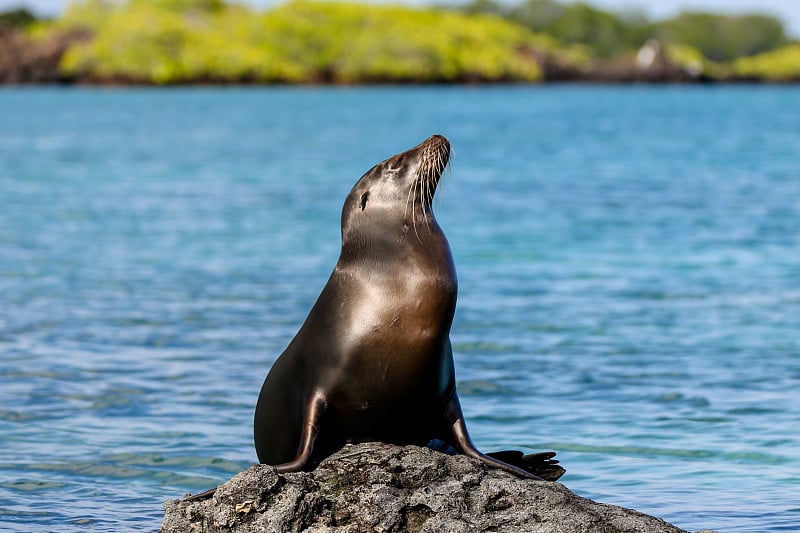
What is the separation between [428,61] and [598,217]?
125451 mm

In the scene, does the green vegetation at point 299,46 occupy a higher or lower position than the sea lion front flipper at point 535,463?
higher

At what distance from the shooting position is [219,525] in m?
5.46

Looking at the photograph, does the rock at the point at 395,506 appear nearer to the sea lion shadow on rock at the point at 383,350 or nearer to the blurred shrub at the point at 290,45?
the sea lion shadow on rock at the point at 383,350

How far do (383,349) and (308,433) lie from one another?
1.58ft

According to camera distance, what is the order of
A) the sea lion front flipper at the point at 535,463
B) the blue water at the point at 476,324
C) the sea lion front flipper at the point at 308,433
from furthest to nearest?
the blue water at the point at 476,324
the sea lion front flipper at the point at 535,463
the sea lion front flipper at the point at 308,433

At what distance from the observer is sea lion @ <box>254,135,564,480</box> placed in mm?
6180

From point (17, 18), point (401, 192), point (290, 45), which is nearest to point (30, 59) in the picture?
point (290, 45)

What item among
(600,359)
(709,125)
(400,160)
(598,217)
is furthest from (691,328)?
(709,125)

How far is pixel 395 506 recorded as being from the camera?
5445 mm

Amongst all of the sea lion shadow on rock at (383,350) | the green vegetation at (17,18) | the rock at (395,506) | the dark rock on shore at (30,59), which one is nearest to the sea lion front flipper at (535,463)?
the sea lion shadow on rock at (383,350)

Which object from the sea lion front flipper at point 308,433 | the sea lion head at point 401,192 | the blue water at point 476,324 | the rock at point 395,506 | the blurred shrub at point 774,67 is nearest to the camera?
the rock at point 395,506

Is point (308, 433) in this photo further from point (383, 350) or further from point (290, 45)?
point (290, 45)

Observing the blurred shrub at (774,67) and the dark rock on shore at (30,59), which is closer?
the dark rock on shore at (30,59)

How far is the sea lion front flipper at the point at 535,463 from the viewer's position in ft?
20.7
